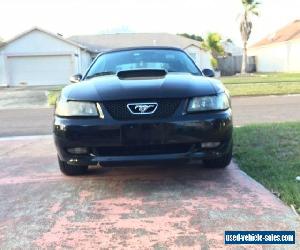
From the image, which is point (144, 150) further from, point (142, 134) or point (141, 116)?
point (141, 116)

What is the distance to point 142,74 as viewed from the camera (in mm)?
4734

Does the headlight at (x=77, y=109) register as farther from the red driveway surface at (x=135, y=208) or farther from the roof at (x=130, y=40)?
the roof at (x=130, y=40)

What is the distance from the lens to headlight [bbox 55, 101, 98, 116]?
4.04 meters

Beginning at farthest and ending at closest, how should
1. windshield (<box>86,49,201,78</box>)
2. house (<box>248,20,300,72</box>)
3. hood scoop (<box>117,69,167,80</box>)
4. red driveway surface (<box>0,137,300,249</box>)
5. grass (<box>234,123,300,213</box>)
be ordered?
house (<box>248,20,300,72</box>), windshield (<box>86,49,201,78</box>), hood scoop (<box>117,69,167,80</box>), grass (<box>234,123,300,213</box>), red driveway surface (<box>0,137,300,249</box>)

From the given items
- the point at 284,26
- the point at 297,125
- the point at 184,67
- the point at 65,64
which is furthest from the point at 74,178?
the point at 284,26

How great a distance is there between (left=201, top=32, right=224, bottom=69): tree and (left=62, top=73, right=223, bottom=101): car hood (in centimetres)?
3639

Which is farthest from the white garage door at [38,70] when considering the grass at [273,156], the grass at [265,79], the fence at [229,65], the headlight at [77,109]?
the headlight at [77,109]

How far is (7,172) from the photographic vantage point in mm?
5367

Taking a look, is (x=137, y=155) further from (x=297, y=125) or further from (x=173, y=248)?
(x=297, y=125)

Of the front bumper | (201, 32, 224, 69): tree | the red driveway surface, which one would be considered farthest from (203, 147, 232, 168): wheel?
(201, 32, 224, 69): tree

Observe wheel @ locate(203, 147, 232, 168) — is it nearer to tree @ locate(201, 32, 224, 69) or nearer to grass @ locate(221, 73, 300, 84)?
grass @ locate(221, 73, 300, 84)

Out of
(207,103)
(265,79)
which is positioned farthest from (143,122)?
(265,79)

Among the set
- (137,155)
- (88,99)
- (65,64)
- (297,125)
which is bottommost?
(65,64)

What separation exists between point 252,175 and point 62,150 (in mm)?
1967
